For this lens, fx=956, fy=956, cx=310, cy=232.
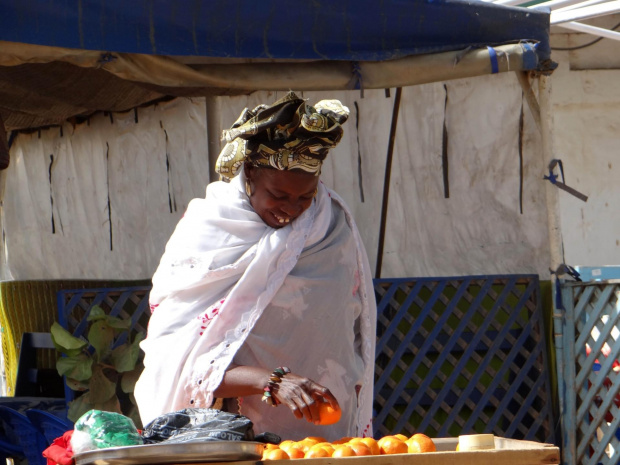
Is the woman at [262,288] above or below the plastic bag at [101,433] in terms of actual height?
above

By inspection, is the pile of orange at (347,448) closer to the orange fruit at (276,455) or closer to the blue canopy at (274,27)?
the orange fruit at (276,455)

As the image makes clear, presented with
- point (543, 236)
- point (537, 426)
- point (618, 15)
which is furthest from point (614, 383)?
point (618, 15)

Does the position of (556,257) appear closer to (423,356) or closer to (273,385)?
(423,356)

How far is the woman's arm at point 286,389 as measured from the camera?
2205 millimetres

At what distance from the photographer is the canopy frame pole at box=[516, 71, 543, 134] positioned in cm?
475

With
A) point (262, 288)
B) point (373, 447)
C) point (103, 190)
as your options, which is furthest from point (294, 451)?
point (103, 190)

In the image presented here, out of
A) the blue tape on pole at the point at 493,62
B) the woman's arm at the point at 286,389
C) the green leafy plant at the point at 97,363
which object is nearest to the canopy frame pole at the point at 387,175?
the blue tape on pole at the point at 493,62

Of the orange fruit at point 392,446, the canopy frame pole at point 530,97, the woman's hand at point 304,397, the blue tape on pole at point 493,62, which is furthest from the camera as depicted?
the canopy frame pole at point 530,97

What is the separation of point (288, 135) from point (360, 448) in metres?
0.96

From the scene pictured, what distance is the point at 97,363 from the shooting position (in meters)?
4.87

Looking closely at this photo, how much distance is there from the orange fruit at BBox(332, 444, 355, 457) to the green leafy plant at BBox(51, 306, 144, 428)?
120 inches

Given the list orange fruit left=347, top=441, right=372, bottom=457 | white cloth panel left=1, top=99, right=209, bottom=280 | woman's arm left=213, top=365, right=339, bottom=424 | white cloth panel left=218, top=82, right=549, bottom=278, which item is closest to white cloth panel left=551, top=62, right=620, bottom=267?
white cloth panel left=218, top=82, right=549, bottom=278

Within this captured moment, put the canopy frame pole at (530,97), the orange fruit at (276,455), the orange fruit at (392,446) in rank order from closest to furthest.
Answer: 1. the orange fruit at (276,455)
2. the orange fruit at (392,446)
3. the canopy frame pole at (530,97)

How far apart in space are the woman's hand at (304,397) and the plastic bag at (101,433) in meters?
0.38
